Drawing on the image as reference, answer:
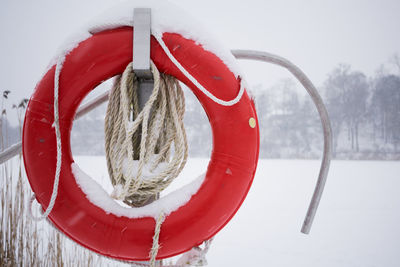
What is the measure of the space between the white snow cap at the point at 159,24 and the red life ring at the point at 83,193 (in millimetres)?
16

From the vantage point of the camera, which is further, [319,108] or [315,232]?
[315,232]

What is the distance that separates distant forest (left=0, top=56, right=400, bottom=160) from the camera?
1574 cm

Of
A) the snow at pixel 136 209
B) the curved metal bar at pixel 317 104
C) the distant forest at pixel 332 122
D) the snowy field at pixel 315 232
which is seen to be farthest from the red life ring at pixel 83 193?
the distant forest at pixel 332 122

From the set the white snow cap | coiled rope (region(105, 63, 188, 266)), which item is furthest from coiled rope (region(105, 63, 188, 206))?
the white snow cap

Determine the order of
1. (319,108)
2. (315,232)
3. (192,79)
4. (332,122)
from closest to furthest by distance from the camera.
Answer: (192,79) < (319,108) < (315,232) < (332,122)

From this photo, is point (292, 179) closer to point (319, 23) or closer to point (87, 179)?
point (87, 179)

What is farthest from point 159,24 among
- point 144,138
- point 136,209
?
point 136,209

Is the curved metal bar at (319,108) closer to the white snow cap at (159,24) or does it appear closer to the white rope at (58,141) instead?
the white snow cap at (159,24)

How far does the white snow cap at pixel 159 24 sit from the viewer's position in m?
0.67

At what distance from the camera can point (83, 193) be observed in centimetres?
69

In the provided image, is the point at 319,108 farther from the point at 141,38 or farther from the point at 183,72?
the point at 141,38

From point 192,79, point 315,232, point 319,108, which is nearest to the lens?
point 192,79

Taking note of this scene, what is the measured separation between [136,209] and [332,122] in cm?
1933

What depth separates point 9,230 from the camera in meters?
1.43
